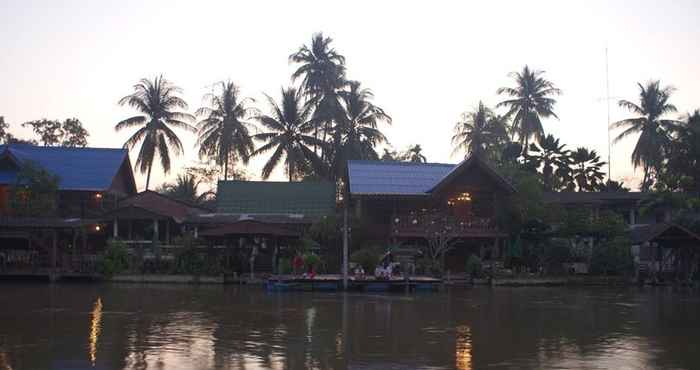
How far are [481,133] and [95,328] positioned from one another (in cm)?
4251

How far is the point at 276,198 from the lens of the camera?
43125 millimetres

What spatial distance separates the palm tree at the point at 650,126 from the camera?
5497cm

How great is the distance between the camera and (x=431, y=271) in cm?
3647

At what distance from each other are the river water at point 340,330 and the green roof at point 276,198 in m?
12.1

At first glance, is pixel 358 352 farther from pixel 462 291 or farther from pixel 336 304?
pixel 462 291

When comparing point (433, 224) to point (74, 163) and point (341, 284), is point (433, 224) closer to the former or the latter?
point (341, 284)

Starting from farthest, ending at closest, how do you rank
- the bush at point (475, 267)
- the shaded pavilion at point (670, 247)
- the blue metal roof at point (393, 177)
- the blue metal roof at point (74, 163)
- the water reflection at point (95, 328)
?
the blue metal roof at point (74, 163), the blue metal roof at point (393, 177), the bush at point (475, 267), the shaded pavilion at point (670, 247), the water reflection at point (95, 328)

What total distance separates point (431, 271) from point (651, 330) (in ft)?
56.2

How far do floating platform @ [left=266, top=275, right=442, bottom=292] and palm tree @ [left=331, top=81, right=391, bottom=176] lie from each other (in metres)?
20.1

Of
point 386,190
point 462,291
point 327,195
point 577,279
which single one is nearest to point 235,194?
point 327,195

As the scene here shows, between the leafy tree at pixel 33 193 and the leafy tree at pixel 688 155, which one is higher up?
the leafy tree at pixel 688 155

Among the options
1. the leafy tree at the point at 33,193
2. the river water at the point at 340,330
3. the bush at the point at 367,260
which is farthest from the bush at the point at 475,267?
the leafy tree at the point at 33,193

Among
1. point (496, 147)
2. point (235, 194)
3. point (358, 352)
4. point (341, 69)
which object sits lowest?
point (358, 352)

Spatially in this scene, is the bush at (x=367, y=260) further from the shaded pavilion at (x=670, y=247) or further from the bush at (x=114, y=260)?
the shaded pavilion at (x=670, y=247)
